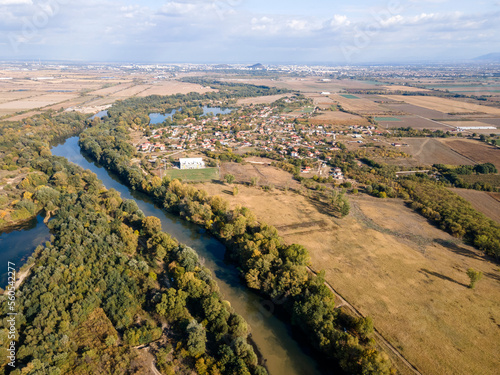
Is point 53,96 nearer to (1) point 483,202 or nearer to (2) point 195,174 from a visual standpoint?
(2) point 195,174

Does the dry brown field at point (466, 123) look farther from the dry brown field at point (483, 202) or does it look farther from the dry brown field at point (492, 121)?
the dry brown field at point (483, 202)

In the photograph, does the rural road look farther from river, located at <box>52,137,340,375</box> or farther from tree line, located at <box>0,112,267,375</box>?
tree line, located at <box>0,112,267,375</box>

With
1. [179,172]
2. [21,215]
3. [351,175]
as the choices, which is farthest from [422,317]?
[21,215]

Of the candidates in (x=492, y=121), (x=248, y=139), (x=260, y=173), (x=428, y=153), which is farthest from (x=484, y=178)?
(x=492, y=121)

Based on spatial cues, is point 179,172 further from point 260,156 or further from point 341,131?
point 341,131

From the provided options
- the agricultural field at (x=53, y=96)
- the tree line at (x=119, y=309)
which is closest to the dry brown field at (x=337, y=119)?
the tree line at (x=119, y=309)

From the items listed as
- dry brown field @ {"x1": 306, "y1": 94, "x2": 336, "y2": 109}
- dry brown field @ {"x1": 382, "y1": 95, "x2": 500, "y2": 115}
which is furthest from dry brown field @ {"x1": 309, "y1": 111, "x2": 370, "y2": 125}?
dry brown field @ {"x1": 382, "y1": 95, "x2": 500, "y2": 115}
